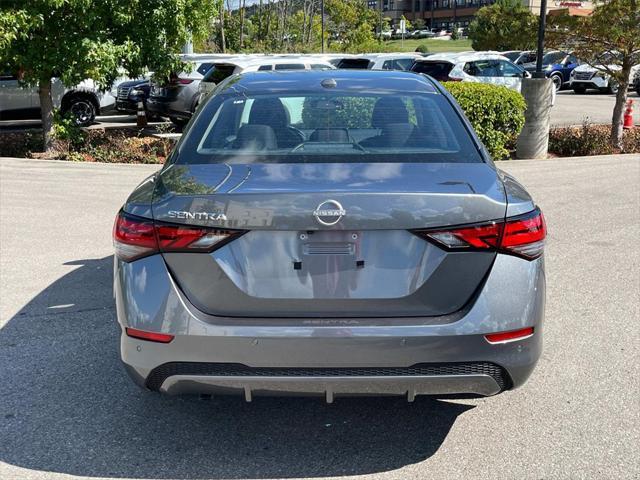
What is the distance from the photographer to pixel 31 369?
441cm

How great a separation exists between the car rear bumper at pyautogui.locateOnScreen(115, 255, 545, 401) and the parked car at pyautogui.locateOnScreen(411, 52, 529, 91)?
17.7 metres

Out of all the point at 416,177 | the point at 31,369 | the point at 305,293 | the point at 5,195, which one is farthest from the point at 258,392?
the point at 5,195

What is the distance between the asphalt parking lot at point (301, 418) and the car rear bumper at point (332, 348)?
50 cm

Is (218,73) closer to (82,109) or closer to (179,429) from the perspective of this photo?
(82,109)

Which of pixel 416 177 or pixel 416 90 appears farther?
pixel 416 90

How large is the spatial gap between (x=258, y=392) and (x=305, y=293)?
470 millimetres

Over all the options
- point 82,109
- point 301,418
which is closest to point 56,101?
point 82,109

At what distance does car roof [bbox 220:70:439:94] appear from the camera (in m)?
4.21

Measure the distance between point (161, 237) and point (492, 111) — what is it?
1006 centimetres

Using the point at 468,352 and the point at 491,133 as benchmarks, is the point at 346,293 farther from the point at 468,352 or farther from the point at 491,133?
the point at 491,133

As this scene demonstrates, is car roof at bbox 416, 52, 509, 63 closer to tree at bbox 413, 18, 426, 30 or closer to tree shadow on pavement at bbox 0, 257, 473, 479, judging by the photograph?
tree shadow on pavement at bbox 0, 257, 473, 479

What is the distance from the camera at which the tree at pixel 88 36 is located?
11312 millimetres

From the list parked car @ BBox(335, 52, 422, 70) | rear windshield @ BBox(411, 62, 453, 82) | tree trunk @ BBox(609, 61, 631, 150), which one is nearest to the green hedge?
tree trunk @ BBox(609, 61, 631, 150)

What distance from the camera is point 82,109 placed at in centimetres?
1778
